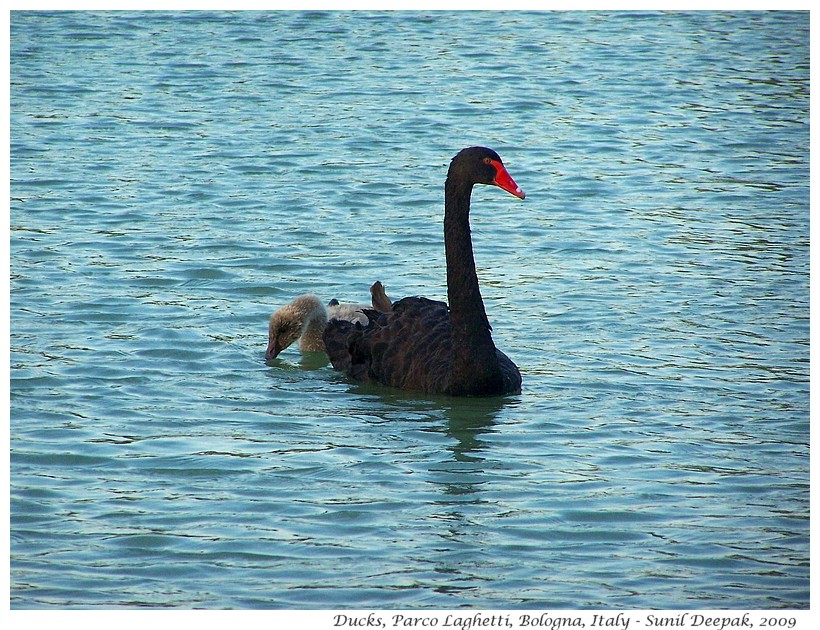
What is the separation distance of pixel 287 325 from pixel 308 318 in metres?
0.21

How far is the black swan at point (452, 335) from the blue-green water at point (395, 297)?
0.49ft

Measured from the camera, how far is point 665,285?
9.53m

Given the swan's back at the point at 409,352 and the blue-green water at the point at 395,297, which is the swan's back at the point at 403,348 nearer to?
the swan's back at the point at 409,352

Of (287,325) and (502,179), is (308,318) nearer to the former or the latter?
(287,325)

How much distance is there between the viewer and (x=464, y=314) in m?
7.32

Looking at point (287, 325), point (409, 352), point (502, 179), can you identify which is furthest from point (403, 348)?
point (502, 179)

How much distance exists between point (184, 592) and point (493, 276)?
5.07 meters

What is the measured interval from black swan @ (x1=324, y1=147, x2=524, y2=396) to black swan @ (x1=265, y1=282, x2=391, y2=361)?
31 centimetres

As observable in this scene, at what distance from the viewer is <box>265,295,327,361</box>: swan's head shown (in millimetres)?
8135

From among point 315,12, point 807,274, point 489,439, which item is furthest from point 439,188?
point 315,12

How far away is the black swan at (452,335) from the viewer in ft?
23.8

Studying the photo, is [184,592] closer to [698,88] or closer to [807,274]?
[807,274]

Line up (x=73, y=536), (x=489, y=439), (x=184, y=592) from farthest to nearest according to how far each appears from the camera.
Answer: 1. (x=489, y=439)
2. (x=73, y=536)
3. (x=184, y=592)

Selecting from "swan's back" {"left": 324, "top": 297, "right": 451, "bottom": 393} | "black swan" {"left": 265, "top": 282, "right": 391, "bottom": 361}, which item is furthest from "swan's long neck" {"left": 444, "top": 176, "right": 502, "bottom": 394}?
"black swan" {"left": 265, "top": 282, "right": 391, "bottom": 361}
